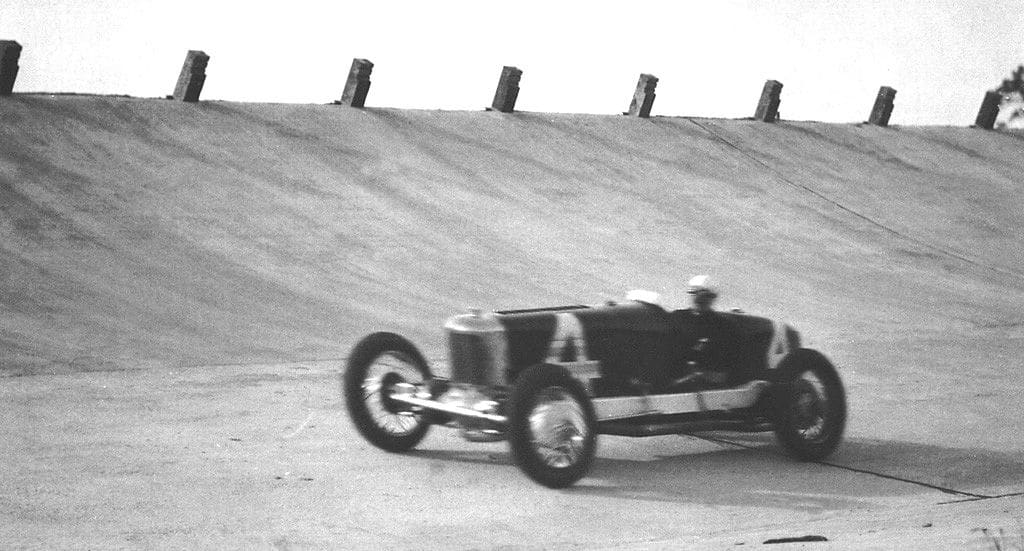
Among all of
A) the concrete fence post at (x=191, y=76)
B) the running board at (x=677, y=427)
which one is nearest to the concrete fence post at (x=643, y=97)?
the concrete fence post at (x=191, y=76)

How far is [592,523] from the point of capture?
7590mm

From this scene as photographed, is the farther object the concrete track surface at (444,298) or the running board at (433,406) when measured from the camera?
the running board at (433,406)

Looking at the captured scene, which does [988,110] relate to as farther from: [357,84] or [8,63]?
[8,63]

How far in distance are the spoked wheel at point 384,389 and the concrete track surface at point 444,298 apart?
0.18 meters

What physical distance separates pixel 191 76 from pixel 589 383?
1069 cm

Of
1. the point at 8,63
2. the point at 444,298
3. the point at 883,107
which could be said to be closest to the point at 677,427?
the point at 444,298

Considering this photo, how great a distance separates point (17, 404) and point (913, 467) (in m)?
6.28

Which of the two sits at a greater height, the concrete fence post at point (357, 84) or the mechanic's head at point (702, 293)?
the concrete fence post at point (357, 84)

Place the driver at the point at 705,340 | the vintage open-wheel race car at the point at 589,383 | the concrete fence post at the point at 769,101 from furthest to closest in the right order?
the concrete fence post at the point at 769,101 < the driver at the point at 705,340 < the vintage open-wheel race car at the point at 589,383

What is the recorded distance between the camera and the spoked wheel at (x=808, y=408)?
30.9ft

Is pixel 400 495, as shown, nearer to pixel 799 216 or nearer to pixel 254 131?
pixel 254 131

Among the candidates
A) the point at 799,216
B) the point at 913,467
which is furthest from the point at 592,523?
the point at 799,216

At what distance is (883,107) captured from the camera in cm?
2600

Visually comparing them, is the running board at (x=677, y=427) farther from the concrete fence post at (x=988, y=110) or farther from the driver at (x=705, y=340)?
the concrete fence post at (x=988, y=110)
